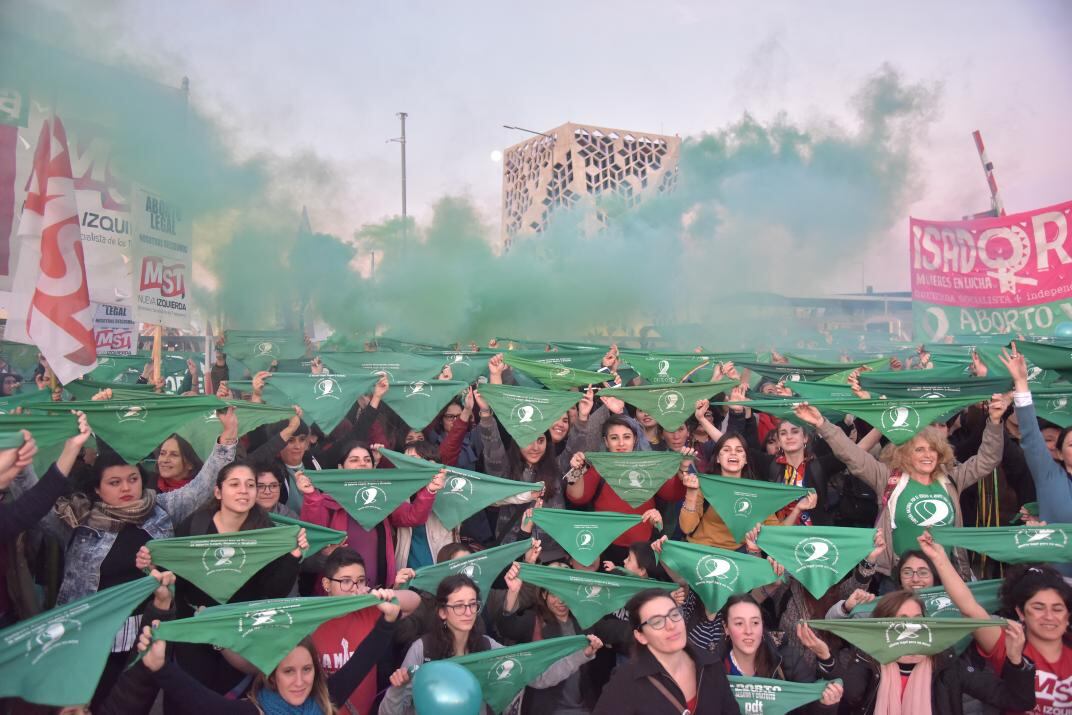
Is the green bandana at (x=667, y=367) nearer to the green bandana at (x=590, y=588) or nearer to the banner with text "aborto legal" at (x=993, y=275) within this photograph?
the green bandana at (x=590, y=588)

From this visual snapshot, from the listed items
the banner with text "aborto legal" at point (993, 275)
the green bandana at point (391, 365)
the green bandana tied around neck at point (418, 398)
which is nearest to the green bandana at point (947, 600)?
the green bandana tied around neck at point (418, 398)

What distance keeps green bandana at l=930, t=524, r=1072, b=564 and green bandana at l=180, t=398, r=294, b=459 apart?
13.5 ft

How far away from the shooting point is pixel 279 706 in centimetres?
356

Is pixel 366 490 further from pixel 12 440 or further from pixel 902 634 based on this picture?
pixel 902 634

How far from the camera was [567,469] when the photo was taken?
5887 millimetres

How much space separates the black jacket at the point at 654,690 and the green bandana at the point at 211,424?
2870 mm

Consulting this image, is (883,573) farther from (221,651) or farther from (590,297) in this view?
(590,297)

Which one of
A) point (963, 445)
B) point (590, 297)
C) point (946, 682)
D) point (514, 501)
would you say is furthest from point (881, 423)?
point (590, 297)

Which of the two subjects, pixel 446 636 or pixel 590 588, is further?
pixel 590 588

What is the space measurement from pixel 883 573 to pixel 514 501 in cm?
221

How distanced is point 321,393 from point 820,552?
3739 millimetres

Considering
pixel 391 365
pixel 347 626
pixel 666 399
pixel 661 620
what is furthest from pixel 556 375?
pixel 661 620

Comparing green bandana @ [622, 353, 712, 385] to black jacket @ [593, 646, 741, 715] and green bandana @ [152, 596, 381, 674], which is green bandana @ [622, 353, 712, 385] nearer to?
black jacket @ [593, 646, 741, 715]

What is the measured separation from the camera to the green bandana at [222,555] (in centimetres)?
388
